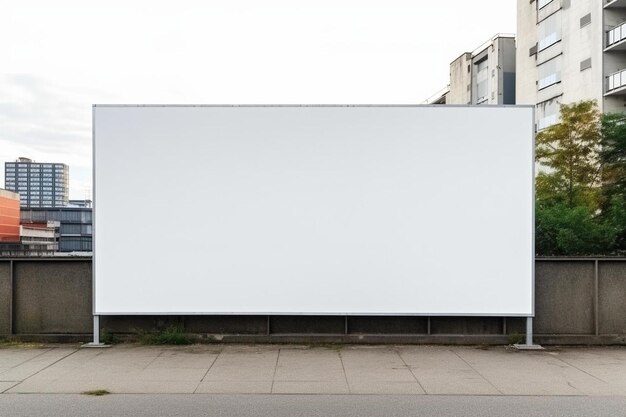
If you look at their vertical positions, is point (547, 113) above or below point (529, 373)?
above

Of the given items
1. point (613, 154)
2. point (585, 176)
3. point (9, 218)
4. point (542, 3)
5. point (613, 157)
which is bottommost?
point (9, 218)

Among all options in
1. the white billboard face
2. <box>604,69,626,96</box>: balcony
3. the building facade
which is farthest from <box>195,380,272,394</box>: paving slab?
the building facade

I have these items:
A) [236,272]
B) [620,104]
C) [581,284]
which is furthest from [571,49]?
[236,272]

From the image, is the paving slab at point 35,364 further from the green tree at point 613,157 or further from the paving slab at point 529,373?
the green tree at point 613,157

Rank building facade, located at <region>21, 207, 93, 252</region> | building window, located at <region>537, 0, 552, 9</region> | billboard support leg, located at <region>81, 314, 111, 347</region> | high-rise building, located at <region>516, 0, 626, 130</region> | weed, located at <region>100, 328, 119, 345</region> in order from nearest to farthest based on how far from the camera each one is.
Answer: billboard support leg, located at <region>81, 314, 111, 347</region> → weed, located at <region>100, 328, 119, 345</region> → high-rise building, located at <region>516, 0, 626, 130</region> → building window, located at <region>537, 0, 552, 9</region> → building facade, located at <region>21, 207, 93, 252</region>

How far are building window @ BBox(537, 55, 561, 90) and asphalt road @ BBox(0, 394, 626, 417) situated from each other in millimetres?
42714

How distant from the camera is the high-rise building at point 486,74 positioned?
57.5 metres

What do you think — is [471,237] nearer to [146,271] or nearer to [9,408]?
[146,271]

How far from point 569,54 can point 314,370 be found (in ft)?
138

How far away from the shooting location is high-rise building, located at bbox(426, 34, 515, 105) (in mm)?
57469

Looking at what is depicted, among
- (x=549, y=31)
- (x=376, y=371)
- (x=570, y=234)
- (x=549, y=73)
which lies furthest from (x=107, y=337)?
(x=549, y=31)

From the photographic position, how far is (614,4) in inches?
1441

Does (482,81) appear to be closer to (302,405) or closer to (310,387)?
(310,387)

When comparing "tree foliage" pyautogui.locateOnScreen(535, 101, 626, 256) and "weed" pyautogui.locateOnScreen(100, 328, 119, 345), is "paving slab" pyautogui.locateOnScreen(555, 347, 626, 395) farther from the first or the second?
"weed" pyautogui.locateOnScreen(100, 328, 119, 345)
